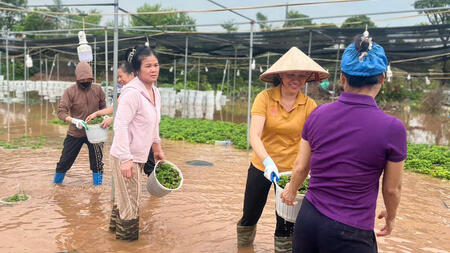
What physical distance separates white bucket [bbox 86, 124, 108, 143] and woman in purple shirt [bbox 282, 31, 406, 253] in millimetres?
3300

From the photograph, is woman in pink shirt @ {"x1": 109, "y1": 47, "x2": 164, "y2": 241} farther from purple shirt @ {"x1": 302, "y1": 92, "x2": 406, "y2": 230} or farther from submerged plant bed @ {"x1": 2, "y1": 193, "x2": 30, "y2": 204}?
submerged plant bed @ {"x1": 2, "y1": 193, "x2": 30, "y2": 204}

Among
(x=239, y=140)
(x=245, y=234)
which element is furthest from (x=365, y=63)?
(x=239, y=140)

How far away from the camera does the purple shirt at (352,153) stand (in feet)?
5.26

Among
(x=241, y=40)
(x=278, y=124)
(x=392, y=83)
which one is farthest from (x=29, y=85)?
(x=278, y=124)

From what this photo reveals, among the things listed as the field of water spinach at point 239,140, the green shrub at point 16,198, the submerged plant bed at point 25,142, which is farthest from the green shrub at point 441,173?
the submerged plant bed at point 25,142

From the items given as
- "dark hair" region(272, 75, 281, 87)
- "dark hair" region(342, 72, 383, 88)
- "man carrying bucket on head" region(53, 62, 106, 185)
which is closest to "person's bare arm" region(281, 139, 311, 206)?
"dark hair" region(342, 72, 383, 88)

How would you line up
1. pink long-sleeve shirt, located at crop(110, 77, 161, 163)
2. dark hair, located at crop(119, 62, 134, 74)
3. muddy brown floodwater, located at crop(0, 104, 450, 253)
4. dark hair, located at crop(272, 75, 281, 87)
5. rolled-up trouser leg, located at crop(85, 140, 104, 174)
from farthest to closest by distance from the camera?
rolled-up trouser leg, located at crop(85, 140, 104, 174), dark hair, located at crop(119, 62, 134, 74), muddy brown floodwater, located at crop(0, 104, 450, 253), pink long-sleeve shirt, located at crop(110, 77, 161, 163), dark hair, located at crop(272, 75, 281, 87)

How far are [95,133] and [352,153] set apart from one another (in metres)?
3.53

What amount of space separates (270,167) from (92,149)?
3284mm

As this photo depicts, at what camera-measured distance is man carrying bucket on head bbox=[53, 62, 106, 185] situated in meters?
4.73

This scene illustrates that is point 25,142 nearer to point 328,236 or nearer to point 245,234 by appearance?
point 245,234

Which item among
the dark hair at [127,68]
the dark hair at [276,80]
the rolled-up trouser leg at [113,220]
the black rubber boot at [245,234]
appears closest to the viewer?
the dark hair at [276,80]

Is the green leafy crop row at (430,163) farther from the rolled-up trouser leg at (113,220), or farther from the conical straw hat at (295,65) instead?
the rolled-up trouser leg at (113,220)

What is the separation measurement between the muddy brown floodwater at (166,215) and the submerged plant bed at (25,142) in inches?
42.8
